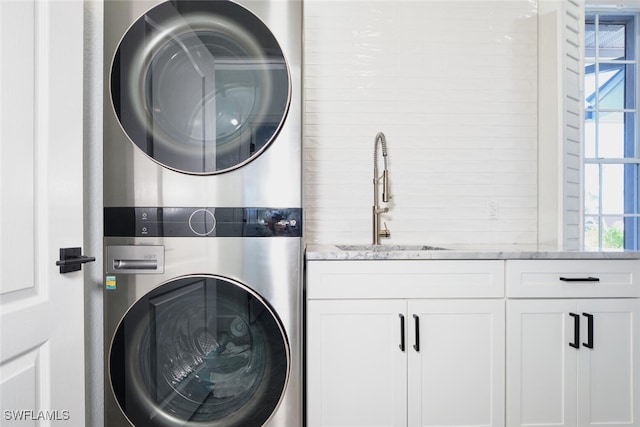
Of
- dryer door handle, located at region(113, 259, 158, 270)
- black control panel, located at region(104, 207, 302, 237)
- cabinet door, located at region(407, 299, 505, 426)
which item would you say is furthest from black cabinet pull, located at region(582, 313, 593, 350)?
dryer door handle, located at region(113, 259, 158, 270)

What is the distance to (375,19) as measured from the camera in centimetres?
214

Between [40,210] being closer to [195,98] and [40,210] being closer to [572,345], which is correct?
[195,98]

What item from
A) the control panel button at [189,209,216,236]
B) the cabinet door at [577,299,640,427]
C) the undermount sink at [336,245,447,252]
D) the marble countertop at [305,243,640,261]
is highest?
the control panel button at [189,209,216,236]

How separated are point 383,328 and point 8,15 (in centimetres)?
154

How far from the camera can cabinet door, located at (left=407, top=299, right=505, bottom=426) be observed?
153 cm

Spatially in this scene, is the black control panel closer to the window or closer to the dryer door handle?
the dryer door handle

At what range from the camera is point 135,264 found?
4.43 ft

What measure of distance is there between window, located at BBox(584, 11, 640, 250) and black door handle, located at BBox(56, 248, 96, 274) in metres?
2.76

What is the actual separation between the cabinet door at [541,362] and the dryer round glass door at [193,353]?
3.31 ft

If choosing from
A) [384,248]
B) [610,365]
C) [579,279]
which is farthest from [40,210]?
[610,365]

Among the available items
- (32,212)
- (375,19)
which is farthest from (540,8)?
(32,212)

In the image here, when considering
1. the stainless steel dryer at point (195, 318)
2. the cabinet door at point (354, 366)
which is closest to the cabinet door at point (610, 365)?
the cabinet door at point (354, 366)

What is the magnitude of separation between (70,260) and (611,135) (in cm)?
299

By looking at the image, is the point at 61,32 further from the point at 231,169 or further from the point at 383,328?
the point at 383,328
